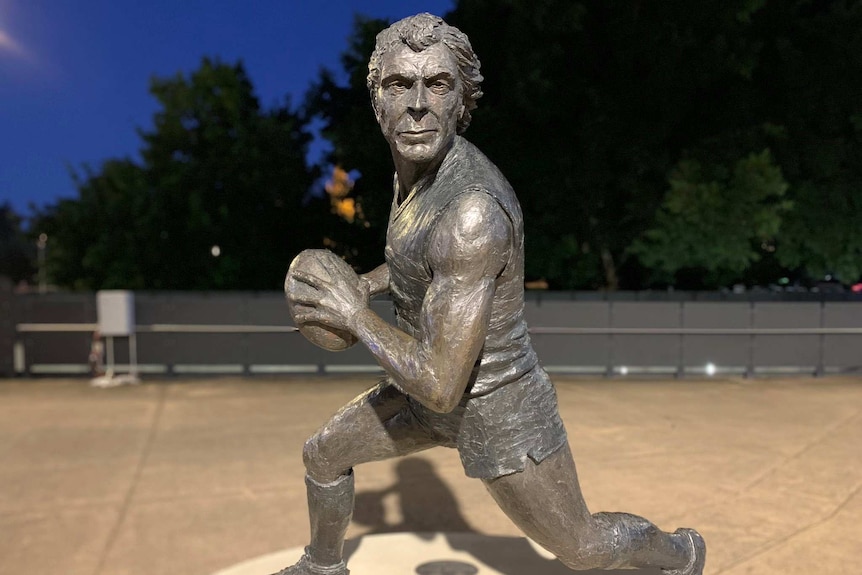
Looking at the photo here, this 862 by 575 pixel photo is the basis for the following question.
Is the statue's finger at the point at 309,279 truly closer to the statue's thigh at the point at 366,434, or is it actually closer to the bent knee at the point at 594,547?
the statue's thigh at the point at 366,434

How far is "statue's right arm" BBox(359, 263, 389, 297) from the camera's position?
265 centimetres

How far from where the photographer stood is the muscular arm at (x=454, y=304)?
1.98 meters

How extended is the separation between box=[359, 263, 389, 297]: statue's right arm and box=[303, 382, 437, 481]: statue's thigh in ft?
1.20

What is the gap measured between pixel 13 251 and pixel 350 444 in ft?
165

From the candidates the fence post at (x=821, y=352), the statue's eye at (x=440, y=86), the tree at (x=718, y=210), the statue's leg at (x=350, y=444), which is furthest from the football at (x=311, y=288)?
the tree at (x=718, y=210)

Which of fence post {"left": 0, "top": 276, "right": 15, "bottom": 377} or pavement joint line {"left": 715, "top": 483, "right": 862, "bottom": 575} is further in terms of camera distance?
fence post {"left": 0, "top": 276, "right": 15, "bottom": 377}

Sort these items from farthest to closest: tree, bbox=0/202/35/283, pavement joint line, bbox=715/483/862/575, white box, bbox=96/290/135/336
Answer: tree, bbox=0/202/35/283 < white box, bbox=96/290/135/336 < pavement joint line, bbox=715/483/862/575

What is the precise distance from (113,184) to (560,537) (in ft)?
62.0

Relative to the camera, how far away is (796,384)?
9.66 metres

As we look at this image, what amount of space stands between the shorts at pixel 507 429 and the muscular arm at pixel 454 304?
0.31 meters

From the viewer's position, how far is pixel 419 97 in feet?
7.02

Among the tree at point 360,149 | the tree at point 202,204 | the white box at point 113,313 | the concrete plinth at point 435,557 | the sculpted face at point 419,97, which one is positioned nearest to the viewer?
the sculpted face at point 419,97

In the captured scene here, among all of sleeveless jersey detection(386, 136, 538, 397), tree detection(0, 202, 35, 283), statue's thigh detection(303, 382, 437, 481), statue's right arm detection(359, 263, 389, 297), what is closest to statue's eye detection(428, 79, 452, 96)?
sleeveless jersey detection(386, 136, 538, 397)

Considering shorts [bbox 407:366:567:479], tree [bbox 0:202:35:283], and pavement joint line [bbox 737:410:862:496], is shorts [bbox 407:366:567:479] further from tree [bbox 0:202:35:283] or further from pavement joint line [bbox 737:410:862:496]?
tree [bbox 0:202:35:283]
